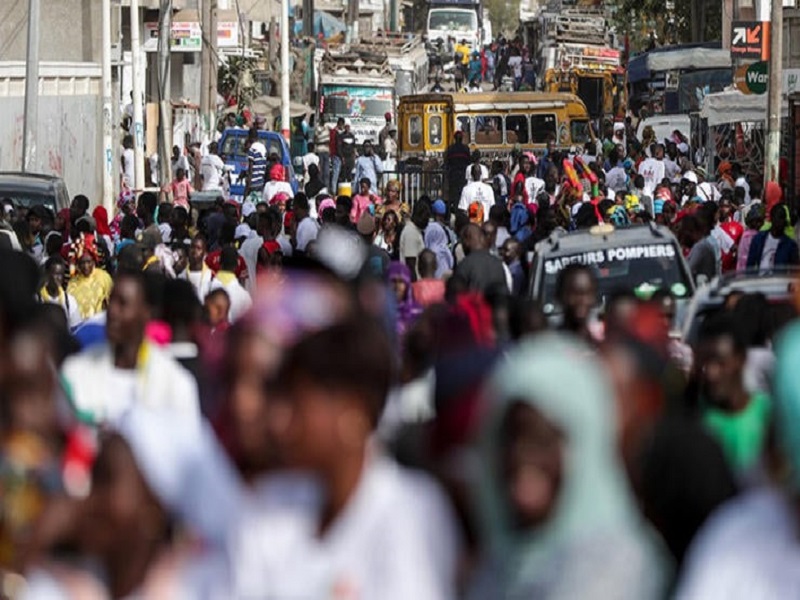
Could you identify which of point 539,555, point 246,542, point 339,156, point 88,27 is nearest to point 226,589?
point 246,542

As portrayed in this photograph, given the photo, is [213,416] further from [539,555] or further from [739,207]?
[739,207]

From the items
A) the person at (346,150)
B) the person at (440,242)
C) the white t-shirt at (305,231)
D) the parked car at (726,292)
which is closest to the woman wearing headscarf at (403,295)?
the parked car at (726,292)

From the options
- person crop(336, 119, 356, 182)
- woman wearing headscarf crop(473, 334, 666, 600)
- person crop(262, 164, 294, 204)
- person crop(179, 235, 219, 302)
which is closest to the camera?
woman wearing headscarf crop(473, 334, 666, 600)

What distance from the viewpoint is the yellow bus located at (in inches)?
1779

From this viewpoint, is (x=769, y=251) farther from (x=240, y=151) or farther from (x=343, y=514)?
(x=240, y=151)

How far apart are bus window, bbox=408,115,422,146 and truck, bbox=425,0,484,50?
4438 centimetres

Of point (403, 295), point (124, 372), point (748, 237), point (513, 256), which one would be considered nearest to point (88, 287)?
point (513, 256)

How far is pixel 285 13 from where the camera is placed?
43.7 metres

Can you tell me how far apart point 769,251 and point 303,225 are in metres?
5.25

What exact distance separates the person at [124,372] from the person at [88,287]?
294 inches

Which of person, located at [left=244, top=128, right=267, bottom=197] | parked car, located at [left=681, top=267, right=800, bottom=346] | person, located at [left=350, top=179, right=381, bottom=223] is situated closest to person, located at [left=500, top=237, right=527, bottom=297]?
parked car, located at [left=681, top=267, right=800, bottom=346]

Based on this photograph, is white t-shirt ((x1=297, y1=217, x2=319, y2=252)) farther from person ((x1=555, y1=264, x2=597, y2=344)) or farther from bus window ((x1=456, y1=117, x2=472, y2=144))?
bus window ((x1=456, y1=117, x2=472, y2=144))

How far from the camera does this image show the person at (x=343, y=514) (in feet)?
13.3

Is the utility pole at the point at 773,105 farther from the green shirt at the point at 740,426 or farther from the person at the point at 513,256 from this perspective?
the green shirt at the point at 740,426
